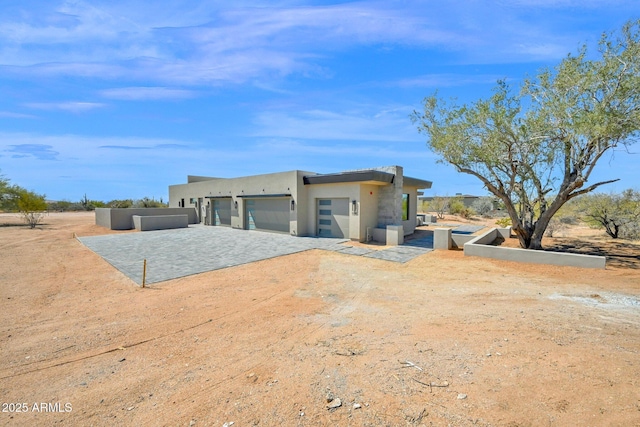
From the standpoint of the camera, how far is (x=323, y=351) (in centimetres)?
396

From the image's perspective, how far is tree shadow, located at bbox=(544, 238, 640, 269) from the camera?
920 centimetres

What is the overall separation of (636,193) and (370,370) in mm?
20354

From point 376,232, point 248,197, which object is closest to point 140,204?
point 248,197

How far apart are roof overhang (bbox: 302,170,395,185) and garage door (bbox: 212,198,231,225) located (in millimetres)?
8760

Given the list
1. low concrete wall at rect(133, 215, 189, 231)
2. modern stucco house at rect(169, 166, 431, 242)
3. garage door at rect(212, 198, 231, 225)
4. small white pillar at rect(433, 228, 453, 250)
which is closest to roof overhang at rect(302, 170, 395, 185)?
modern stucco house at rect(169, 166, 431, 242)

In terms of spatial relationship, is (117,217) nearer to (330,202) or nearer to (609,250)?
(330,202)

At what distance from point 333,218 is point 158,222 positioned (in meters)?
12.8

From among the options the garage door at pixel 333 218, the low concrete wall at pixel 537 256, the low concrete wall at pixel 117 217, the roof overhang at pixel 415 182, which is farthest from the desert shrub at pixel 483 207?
the low concrete wall at pixel 117 217

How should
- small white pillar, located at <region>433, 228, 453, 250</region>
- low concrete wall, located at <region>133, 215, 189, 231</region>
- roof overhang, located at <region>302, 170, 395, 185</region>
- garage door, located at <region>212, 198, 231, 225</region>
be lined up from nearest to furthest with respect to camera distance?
small white pillar, located at <region>433, 228, 453, 250</region> → roof overhang, located at <region>302, 170, 395, 185</region> → low concrete wall, located at <region>133, 215, 189, 231</region> → garage door, located at <region>212, 198, 231, 225</region>

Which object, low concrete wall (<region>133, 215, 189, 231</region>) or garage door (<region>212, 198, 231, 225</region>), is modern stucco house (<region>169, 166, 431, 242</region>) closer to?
garage door (<region>212, 198, 231, 225</region>)

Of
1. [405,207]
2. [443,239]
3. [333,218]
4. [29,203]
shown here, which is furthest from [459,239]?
[29,203]

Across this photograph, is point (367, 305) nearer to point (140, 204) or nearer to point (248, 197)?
point (248, 197)

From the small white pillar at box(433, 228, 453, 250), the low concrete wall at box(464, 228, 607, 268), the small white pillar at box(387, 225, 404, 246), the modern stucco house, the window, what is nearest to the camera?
the low concrete wall at box(464, 228, 607, 268)

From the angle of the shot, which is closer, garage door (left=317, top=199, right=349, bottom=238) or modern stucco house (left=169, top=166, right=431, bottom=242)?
modern stucco house (left=169, top=166, right=431, bottom=242)
